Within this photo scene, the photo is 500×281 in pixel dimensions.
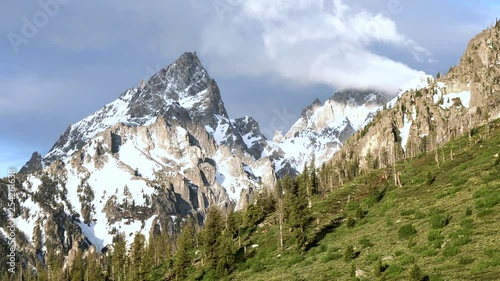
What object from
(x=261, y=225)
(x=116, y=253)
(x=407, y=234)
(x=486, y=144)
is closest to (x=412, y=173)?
(x=486, y=144)

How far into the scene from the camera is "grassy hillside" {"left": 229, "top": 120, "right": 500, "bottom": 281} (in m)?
31.4

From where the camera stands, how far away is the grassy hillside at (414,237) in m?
31.4

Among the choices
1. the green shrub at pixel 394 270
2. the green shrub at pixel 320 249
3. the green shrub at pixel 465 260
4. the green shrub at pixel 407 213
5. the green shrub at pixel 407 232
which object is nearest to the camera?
the green shrub at pixel 465 260

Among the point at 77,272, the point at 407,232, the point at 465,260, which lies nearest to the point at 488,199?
the point at 407,232

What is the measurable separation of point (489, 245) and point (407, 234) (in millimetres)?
11014

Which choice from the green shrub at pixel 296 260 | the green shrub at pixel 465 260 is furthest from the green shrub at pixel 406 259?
the green shrub at pixel 296 260

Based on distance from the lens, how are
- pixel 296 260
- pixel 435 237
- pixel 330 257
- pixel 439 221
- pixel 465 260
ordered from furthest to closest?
pixel 296 260, pixel 330 257, pixel 439 221, pixel 435 237, pixel 465 260

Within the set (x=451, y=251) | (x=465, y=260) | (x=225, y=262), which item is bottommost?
(x=225, y=262)

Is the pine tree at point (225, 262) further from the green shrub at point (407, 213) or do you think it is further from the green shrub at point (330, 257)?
the green shrub at point (407, 213)

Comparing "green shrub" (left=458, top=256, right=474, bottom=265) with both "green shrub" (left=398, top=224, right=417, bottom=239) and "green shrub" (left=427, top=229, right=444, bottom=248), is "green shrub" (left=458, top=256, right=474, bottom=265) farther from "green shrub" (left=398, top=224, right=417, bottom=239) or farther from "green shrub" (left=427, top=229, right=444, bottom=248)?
"green shrub" (left=398, top=224, right=417, bottom=239)

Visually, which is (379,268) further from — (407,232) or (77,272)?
(77,272)

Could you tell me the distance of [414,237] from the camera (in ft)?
131

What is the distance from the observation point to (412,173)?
88938 mm

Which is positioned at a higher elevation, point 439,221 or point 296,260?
point 439,221
